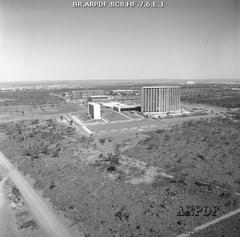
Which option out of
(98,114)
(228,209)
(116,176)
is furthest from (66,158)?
(98,114)

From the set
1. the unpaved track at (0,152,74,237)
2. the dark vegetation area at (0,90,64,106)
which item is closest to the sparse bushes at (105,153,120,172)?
the unpaved track at (0,152,74,237)

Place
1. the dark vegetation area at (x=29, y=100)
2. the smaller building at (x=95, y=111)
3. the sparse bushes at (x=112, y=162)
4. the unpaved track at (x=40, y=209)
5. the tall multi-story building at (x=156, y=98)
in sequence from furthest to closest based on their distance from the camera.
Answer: the dark vegetation area at (x=29, y=100)
the tall multi-story building at (x=156, y=98)
the smaller building at (x=95, y=111)
the sparse bushes at (x=112, y=162)
the unpaved track at (x=40, y=209)

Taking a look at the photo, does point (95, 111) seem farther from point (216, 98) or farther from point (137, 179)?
point (216, 98)

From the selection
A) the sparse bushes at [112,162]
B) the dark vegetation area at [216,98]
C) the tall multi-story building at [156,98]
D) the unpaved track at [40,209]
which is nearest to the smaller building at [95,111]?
the tall multi-story building at [156,98]

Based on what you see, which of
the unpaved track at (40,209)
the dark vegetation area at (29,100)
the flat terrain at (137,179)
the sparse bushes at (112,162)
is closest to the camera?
the unpaved track at (40,209)

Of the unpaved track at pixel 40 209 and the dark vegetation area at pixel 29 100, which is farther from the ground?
the dark vegetation area at pixel 29 100

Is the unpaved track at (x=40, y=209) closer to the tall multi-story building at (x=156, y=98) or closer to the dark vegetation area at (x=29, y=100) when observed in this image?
A: the tall multi-story building at (x=156, y=98)

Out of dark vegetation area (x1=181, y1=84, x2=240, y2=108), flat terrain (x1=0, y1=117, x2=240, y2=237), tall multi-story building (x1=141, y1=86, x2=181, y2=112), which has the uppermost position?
tall multi-story building (x1=141, y1=86, x2=181, y2=112)

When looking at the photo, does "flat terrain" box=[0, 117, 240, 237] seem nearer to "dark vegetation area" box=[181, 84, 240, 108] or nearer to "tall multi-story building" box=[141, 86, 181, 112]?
"tall multi-story building" box=[141, 86, 181, 112]
